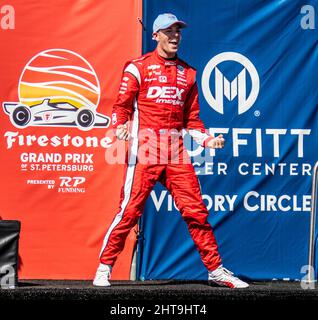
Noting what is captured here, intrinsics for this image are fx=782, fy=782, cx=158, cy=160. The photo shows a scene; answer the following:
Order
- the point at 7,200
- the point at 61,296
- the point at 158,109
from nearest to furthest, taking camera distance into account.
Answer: the point at 61,296 → the point at 158,109 → the point at 7,200

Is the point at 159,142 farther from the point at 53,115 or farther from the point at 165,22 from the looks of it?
the point at 53,115

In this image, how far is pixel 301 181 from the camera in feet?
20.5

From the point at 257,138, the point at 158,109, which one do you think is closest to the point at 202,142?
the point at 158,109

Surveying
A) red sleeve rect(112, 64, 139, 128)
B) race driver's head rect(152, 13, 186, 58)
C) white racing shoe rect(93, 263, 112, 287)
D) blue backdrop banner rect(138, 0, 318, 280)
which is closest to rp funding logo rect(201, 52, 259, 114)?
blue backdrop banner rect(138, 0, 318, 280)

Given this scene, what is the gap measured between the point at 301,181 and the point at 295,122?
→ 1.55ft

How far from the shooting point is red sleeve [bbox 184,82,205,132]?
566 centimetres

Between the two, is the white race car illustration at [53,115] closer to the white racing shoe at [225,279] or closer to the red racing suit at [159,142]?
the red racing suit at [159,142]

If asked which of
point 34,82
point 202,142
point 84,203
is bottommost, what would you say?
point 84,203

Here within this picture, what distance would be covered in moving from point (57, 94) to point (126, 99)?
32.4 inches

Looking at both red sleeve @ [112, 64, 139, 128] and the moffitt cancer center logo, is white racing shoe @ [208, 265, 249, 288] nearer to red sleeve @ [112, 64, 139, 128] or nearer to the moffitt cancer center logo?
red sleeve @ [112, 64, 139, 128]

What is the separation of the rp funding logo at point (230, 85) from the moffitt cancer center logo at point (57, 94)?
33.5 inches

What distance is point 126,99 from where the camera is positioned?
5504mm
